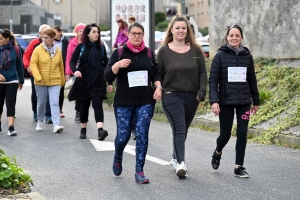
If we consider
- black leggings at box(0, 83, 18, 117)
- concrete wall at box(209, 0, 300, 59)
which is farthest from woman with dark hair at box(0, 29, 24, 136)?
concrete wall at box(209, 0, 300, 59)

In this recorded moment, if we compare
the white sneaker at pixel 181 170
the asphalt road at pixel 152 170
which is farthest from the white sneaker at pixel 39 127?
the white sneaker at pixel 181 170

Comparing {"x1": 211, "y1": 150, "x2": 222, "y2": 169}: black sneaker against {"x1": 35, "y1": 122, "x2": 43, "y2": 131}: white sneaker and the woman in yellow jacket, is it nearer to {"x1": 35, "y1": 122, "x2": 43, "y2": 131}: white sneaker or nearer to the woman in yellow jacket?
the woman in yellow jacket

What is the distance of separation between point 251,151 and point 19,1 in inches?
2425

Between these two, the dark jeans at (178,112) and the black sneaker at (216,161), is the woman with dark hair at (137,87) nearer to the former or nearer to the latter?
the dark jeans at (178,112)

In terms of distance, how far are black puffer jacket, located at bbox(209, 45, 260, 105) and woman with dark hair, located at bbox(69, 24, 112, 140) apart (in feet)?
13.3

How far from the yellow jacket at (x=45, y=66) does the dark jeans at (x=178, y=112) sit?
198 inches

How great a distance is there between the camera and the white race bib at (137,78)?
339 inches

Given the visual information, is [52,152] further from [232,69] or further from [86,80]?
[232,69]

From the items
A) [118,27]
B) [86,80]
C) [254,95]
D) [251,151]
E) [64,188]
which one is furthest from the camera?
[118,27]

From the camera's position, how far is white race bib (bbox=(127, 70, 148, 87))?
862cm

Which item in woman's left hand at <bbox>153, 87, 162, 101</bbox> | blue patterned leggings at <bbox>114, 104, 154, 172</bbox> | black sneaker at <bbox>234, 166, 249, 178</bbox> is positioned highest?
woman's left hand at <bbox>153, 87, 162, 101</bbox>

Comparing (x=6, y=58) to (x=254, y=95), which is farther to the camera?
(x=6, y=58)

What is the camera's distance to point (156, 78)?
8773 mm

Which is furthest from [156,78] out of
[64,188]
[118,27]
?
[118,27]
